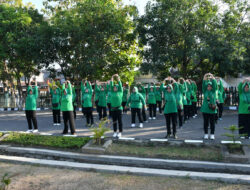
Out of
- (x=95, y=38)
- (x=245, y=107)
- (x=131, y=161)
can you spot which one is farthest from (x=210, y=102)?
(x=95, y=38)

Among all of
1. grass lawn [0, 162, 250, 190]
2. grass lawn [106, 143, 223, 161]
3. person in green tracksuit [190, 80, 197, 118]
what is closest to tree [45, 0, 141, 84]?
person in green tracksuit [190, 80, 197, 118]

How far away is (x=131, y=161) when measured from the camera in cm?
592

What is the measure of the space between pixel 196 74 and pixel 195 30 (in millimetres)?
3861

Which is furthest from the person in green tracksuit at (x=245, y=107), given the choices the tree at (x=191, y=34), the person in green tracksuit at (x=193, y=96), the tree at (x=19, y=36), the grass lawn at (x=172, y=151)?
the tree at (x=19, y=36)

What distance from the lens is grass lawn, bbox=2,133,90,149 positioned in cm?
703

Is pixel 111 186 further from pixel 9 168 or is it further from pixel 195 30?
pixel 195 30

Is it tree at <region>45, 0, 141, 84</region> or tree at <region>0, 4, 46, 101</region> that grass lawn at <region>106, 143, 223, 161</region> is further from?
tree at <region>0, 4, 46, 101</region>

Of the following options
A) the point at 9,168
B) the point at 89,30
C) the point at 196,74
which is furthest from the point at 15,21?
the point at 9,168

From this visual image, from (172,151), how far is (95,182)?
234 centimetres

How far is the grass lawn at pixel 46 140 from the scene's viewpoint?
703 centimetres

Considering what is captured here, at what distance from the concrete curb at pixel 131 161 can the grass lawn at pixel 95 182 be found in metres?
0.72

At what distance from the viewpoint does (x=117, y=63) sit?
62.3 feet

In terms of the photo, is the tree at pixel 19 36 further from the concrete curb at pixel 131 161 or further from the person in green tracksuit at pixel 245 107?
the person in green tracksuit at pixel 245 107

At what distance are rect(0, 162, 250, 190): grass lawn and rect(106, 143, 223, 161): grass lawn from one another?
1.17m
